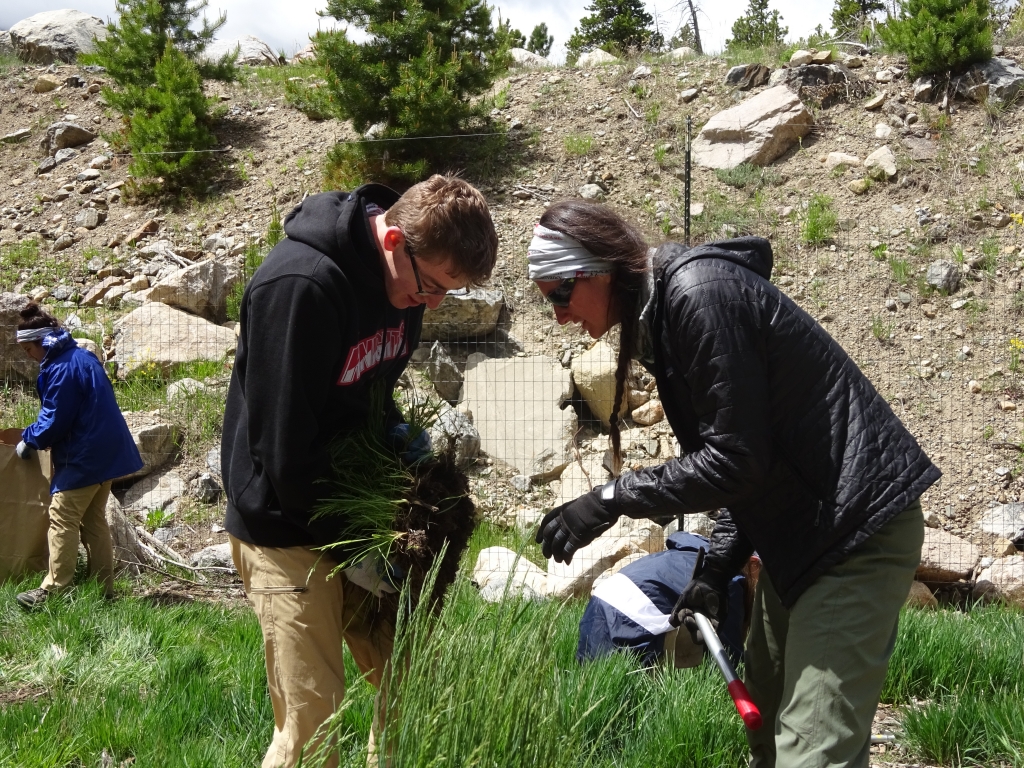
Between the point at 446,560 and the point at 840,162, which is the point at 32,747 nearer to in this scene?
the point at 446,560

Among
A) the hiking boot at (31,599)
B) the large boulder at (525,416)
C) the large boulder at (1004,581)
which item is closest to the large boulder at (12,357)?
the hiking boot at (31,599)

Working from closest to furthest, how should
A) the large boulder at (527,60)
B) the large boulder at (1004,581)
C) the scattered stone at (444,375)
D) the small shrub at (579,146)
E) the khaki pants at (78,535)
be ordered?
the khaki pants at (78,535) → the large boulder at (1004,581) → the scattered stone at (444,375) → the small shrub at (579,146) → the large boulder at (527,60)

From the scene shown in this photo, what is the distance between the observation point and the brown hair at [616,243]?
2.16 meters

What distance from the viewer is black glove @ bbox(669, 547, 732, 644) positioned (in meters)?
2.61

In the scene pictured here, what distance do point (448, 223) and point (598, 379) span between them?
5401 mm

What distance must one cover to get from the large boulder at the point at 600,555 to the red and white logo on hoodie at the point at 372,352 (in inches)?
121

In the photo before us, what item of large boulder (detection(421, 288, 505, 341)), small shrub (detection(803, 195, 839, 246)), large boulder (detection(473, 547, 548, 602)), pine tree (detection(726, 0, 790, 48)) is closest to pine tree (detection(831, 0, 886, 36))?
pine tree (detection(726, 0, 790, 48))

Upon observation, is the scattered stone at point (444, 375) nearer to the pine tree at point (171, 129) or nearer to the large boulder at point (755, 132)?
the large boulder at point (755, 132)

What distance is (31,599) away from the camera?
4.77 meters

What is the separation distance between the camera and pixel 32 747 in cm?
282

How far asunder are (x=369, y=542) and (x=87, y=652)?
8.05 feet

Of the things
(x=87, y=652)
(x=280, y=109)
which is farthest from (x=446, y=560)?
(x=280, y=109)

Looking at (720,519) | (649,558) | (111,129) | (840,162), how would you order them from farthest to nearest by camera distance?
(111,129), (840,162), (649,558), (720,519)

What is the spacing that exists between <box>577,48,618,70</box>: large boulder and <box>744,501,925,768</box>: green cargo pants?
40.7ft
